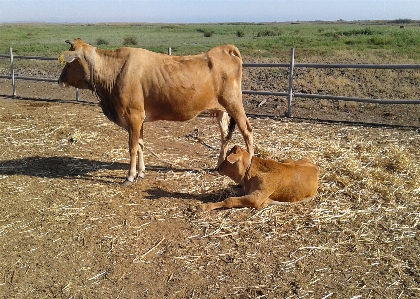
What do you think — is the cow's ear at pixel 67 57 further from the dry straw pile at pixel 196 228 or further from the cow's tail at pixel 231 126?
the cow's tail at pixel 231 126

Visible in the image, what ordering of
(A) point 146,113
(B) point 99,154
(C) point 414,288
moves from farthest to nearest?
(B) point 99,154 < (A) point 146,113 < (C) point 414,288

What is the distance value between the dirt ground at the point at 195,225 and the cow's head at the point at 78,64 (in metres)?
1.47

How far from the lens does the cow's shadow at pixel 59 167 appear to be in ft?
21.0

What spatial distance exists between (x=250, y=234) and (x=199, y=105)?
88.7 inches

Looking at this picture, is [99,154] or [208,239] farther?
[99,154]

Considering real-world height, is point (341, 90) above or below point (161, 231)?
above

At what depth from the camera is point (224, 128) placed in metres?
6.75

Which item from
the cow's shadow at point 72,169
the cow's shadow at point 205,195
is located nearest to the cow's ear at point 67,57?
the cow's shadow at point 72,169

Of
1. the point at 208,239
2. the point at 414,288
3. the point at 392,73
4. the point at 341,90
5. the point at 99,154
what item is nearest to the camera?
the point at 414,288

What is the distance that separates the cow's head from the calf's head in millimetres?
2472

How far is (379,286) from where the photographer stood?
366cm

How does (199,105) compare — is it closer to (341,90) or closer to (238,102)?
(238,102)

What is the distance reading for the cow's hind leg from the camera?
656 centimetres

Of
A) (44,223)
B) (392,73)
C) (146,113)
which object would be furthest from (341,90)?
(44,223)
